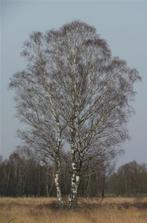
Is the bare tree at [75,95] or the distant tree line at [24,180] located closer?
the bare tree at [75,95]

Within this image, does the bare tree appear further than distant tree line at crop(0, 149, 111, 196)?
No

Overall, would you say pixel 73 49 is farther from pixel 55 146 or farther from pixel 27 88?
pixel 55 146

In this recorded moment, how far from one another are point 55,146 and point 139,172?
6783 centimetres

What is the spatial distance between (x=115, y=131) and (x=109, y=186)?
63.2 metres

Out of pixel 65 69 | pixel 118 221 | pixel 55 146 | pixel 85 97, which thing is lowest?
pixel 118 221

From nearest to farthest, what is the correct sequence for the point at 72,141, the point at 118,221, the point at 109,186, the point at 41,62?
the point at 118,221 < the point at 72,141 < the point at 41,62 < the point at 109,186

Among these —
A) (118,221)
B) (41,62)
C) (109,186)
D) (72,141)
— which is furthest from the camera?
(109,186)

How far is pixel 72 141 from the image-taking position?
2422 centimetres

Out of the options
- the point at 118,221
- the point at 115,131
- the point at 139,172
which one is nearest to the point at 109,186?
the point at 139,172

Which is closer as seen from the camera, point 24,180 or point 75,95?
point 75,95

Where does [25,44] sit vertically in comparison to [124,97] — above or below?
above

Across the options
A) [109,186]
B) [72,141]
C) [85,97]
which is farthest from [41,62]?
[109,186]

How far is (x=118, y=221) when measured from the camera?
14.3 meters

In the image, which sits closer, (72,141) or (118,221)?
(118,221)
